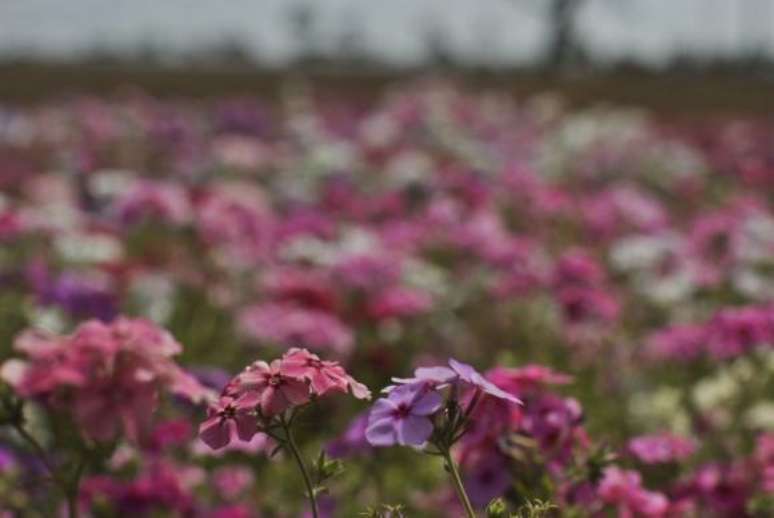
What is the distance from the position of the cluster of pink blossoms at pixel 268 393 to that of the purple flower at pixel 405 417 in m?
0.03

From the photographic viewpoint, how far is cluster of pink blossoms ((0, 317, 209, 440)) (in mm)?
1784

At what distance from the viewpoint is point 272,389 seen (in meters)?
1.58

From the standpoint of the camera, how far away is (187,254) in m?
6.26

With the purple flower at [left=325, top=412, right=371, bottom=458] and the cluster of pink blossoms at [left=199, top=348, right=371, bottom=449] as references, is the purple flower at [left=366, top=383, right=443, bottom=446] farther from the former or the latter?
the purple flower at [left=325, top=412, right=371, bottom=458]

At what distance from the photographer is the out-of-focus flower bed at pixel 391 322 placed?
2.05m

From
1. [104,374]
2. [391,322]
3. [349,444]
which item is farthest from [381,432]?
[391,322]

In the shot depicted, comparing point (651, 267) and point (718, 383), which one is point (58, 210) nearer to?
point (651, 267)

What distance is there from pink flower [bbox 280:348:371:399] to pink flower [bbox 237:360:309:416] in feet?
0.04

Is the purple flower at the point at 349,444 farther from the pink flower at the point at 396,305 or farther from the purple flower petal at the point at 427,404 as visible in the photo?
the pink flower at the point at 396,305

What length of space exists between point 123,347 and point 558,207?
5852 millimetres

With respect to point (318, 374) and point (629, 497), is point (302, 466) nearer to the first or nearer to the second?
point (318, 374)

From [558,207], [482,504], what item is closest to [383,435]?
[482,504]

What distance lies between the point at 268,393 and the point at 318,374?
2.5 inches

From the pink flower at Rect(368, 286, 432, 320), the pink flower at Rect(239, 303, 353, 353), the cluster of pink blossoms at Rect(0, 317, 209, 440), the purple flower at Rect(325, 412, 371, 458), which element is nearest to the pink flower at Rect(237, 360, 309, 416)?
the cluster of pink blossoms at Rect(0, 317, 209, 440)
